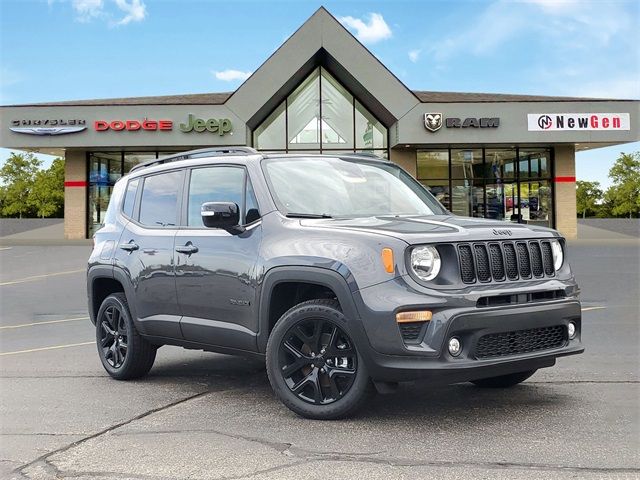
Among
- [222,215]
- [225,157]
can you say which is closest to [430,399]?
[222,215]

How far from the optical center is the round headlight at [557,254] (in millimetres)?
5329

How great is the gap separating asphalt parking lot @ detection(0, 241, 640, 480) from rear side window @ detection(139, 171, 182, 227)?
58.2 inches

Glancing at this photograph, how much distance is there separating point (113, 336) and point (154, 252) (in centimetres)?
116

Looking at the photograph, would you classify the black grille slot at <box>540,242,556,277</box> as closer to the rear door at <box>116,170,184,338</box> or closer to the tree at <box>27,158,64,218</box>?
the rear door at <box>116,170,184,338</box>

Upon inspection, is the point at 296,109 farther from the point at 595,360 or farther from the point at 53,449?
the point at 53,449

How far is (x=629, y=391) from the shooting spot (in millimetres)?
5758

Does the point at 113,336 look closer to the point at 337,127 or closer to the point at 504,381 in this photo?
the point at 504,381

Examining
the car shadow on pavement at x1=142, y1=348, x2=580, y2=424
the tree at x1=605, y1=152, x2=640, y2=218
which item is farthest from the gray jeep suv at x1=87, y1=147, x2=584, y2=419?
the tree at x1=605, y1=152, x2=640, y2=218

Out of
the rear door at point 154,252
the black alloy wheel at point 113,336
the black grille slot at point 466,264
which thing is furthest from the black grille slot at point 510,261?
the black alloy wheel at point 113,336

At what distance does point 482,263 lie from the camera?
15.7 ft

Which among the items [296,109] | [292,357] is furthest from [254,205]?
[296,109]

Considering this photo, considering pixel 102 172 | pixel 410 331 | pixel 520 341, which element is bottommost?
pixel 520 341

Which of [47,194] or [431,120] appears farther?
[47,194]

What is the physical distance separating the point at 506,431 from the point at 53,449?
283cm
